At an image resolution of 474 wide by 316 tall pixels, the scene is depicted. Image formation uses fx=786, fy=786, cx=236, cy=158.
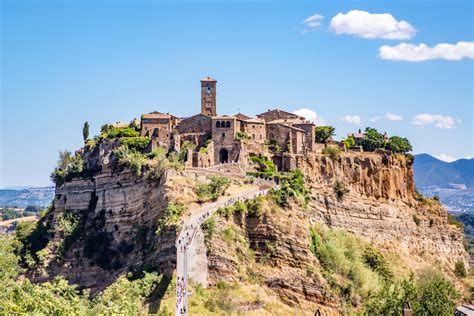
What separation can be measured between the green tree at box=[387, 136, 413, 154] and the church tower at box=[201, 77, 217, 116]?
2457cm

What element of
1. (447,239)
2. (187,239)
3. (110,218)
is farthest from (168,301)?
(447,239)

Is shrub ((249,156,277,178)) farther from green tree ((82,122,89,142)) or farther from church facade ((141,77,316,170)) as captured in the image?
green tree ((82,122,89,142))

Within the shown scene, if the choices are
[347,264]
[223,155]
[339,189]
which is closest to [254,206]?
[347,264]

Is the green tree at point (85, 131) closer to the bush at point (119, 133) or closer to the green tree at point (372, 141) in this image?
the bush at point (119, 133)

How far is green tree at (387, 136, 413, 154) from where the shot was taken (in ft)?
326

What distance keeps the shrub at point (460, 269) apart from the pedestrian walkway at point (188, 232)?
36207 mm

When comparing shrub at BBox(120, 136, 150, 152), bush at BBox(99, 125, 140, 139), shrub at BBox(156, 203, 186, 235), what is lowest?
shrub at BBox(156, 203, 186, 235)

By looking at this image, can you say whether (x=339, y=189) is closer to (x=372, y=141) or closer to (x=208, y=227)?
(x=372, y=141)

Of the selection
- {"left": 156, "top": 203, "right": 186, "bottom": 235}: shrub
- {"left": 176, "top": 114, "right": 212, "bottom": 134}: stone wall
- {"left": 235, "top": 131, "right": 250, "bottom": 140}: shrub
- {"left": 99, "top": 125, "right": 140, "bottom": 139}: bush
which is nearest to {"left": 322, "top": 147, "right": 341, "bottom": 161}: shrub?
{"left": 235, "top": 131, "right": 250, "bottom": 140}: shrub

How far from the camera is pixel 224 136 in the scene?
82.5 metres

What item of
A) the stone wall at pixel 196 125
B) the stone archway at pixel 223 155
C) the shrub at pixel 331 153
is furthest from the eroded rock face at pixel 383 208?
the stone wall at pixel 196 125

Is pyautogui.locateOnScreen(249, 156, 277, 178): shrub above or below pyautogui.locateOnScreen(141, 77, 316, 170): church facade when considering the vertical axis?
below

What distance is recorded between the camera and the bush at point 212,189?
6850 cm

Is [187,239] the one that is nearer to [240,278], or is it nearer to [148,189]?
[240,278]
